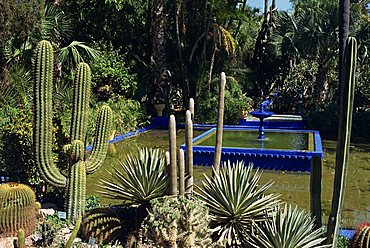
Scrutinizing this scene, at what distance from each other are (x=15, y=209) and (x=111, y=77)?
34.9 feet

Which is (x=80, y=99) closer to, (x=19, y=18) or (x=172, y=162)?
(x=172, y=162)

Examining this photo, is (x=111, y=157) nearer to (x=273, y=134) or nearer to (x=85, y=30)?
(x=273, y=134)

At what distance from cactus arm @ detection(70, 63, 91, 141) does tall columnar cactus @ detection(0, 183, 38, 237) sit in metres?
1.13

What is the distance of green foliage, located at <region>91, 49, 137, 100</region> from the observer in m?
15.5

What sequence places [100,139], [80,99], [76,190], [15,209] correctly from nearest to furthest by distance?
1. [15,209]
2. [76,190]
3. [80,99]
4. [100,139]

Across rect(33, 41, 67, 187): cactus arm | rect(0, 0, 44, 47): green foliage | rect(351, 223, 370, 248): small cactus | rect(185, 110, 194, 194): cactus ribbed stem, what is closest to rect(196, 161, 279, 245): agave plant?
rect(185, 110, 194, 194): cactus ribbed stem

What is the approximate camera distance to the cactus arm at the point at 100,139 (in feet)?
20.7

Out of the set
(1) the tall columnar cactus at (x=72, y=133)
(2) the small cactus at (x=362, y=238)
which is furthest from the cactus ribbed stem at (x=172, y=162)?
(2) the small cactus at (x=362, y=238)

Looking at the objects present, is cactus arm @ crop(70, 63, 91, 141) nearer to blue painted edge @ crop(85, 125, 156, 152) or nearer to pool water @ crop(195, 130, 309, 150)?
pool water @ crop(195, 130, 309, 150)

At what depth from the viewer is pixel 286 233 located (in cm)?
412

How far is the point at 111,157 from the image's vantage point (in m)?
11.1

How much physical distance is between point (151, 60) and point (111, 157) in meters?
6.88

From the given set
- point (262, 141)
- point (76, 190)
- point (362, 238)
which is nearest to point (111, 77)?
point (262, 141)

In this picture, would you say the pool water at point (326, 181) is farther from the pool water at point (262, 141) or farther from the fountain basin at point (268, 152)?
the pool water at point (262, 141)
